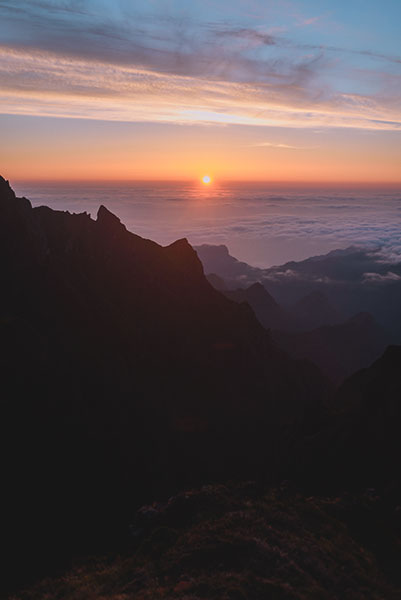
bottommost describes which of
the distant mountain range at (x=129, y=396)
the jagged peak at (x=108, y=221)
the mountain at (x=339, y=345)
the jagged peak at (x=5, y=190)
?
the mountain at (x=339, y=345)

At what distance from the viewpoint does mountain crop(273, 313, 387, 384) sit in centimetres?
12688

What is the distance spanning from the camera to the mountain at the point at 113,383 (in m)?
35.6

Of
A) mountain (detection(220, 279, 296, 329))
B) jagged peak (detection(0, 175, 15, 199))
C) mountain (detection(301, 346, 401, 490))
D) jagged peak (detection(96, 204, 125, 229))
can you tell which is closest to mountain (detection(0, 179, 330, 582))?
jagged peak (detection(0, 175, 15, 199))

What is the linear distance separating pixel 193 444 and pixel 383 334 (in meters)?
151

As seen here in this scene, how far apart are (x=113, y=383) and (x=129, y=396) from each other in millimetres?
2869

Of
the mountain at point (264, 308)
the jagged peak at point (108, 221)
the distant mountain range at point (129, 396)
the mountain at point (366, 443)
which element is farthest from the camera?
the mountain at point (264, 308)

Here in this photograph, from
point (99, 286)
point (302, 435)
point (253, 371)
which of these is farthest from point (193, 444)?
point (99, 286)

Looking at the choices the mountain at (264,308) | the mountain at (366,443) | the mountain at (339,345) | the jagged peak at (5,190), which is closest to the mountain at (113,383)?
the jagged peak at (5,190)

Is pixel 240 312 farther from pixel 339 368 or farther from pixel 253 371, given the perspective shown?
pixel 339 368

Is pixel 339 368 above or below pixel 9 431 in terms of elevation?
below

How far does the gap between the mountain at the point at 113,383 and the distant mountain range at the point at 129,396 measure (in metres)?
0.18

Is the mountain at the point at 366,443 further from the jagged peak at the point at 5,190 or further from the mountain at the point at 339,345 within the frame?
the mountain at the point at 339,345

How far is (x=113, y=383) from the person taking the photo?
50.2 m

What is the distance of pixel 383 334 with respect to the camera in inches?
6969
